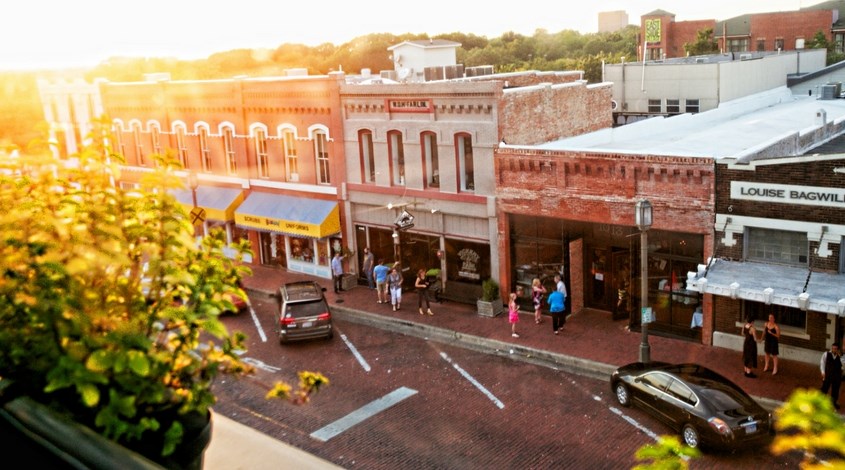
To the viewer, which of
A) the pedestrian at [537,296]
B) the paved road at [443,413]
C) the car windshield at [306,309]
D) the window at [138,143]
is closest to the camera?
the paved road at [443,413]

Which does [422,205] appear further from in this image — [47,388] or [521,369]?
[47,388]

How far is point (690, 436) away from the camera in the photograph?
16547 millimetres

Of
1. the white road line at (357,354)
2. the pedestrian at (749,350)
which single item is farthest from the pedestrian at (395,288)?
the pedestrian at (749,350)

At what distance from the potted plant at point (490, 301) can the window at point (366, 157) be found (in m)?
6.99

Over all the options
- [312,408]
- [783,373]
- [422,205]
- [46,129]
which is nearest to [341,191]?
[422,205]

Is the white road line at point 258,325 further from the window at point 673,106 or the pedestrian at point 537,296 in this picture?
the window at point 673,106

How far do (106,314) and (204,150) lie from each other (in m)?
35.2

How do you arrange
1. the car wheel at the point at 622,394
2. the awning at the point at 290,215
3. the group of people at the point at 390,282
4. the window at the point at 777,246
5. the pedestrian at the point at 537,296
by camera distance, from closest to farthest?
the car wheel at the point at 622,394
the window at the point at 777,246
the pedestrian at the point at 537,296
the group of people at the point at 390,282
the awning at the point at 290,215

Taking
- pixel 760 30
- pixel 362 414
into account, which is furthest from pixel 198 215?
pixel 760 30

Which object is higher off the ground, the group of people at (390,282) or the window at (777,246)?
the window at (777,246)

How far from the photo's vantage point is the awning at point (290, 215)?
3164 centimetres

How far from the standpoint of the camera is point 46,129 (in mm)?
4766

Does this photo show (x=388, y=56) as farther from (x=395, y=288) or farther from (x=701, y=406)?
(x=701, y=406)

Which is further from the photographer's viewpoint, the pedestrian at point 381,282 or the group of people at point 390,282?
the pedestrian at point 381,282
